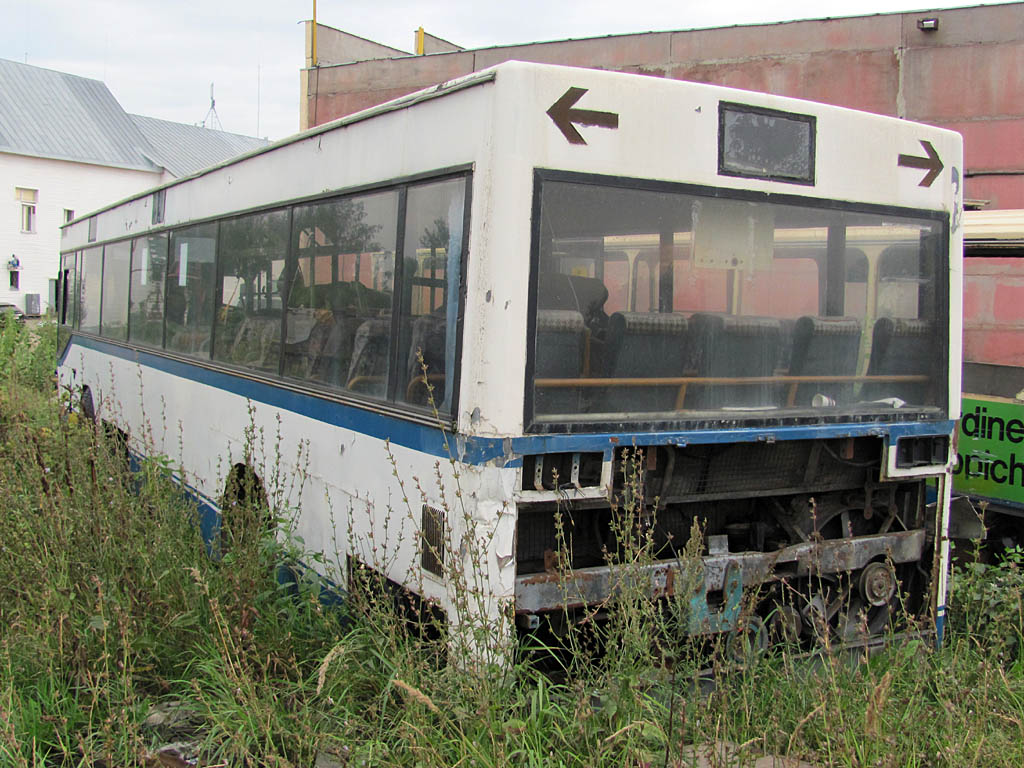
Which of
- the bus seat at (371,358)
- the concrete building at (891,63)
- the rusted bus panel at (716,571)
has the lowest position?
the rusted bus panel at (716,571)

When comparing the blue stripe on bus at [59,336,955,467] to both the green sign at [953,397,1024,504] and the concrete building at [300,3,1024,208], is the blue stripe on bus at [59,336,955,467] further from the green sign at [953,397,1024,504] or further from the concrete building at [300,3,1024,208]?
the concrete building at [300,3,1024,208]

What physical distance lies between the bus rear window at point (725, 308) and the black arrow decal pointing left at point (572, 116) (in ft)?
0.62

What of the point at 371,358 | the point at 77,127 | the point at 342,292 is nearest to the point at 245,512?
the point at 371,358

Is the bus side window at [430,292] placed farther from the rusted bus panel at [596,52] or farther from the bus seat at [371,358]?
the rusted bus panel at [596,52]

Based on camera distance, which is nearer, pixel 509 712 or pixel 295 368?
pixel 509 712

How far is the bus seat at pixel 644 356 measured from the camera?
4.07 meters

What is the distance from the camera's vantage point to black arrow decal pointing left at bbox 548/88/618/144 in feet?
12.4

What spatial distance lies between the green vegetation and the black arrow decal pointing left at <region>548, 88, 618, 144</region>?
58.9 inches

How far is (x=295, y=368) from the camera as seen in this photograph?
541 centimetres

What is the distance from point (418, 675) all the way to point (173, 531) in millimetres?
2273

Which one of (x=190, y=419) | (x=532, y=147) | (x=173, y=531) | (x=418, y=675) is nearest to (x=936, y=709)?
(x=418, y=675)

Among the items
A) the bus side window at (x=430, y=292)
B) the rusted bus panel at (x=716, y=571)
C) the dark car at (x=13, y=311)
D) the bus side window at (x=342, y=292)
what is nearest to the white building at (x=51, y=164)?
the dark car at (x=13, y=311)

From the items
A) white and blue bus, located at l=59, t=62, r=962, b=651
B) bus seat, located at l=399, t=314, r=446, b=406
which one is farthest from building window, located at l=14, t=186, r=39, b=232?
bus seat, located at l=399, t=314, r=446, b=406

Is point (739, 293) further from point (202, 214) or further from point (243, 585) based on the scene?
point (202, 214)
